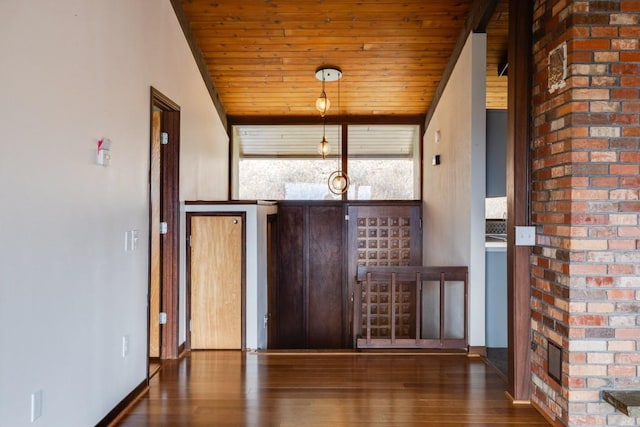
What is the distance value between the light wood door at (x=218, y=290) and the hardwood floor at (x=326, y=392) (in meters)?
0.18

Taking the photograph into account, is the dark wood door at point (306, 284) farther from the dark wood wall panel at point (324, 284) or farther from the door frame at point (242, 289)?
the door frame at point (242, 289)

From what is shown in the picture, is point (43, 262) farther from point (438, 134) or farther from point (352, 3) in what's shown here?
point (438, 134)

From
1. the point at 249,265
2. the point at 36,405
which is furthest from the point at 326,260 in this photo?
the point at 36,405

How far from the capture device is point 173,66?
4.06 metres

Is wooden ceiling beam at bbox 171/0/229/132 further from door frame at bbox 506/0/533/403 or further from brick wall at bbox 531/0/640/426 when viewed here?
brick wall at bbox 531/0/640/426

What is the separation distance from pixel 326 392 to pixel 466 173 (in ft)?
7.78

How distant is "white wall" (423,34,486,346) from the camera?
4148 millimetres

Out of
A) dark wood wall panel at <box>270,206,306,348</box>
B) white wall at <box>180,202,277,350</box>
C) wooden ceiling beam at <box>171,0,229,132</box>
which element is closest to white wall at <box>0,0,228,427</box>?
wooden ceiling beam at <box>171,0,229,132</box>

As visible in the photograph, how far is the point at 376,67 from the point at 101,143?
11.1ft

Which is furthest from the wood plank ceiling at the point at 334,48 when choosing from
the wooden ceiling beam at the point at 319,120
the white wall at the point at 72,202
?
the white wall at the point at 72,202

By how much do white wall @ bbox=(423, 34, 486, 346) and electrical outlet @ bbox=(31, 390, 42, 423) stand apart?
334cm

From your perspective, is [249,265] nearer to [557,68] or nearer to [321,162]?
[321,162]

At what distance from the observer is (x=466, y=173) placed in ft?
14.1

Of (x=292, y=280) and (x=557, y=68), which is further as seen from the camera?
(x=292, y=280)
